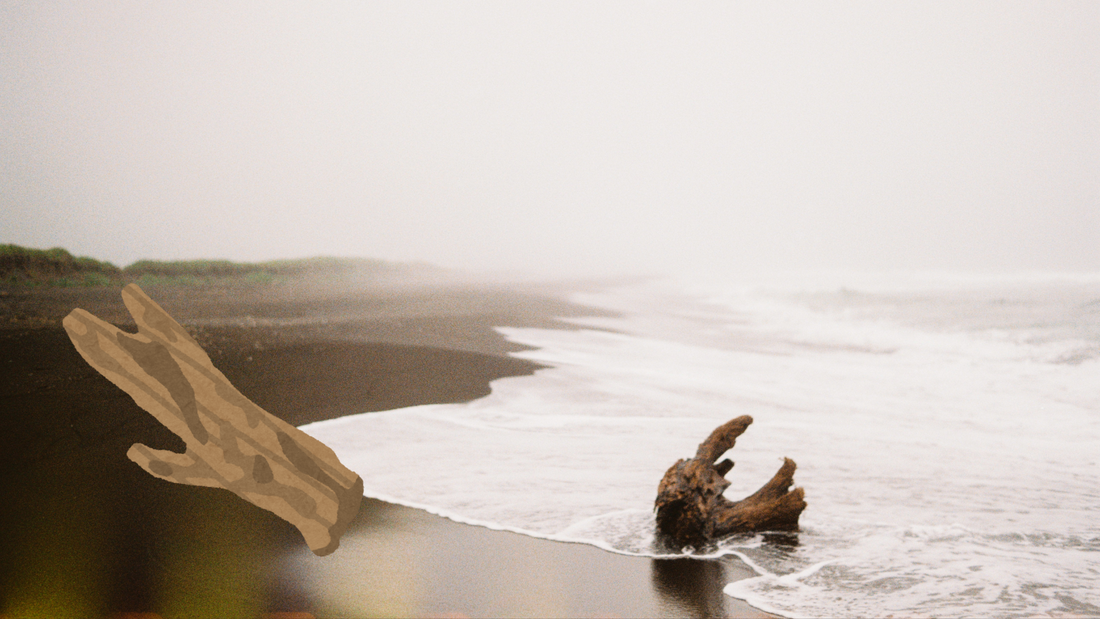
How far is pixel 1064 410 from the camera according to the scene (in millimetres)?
7789

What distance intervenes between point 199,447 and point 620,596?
80.1 inches

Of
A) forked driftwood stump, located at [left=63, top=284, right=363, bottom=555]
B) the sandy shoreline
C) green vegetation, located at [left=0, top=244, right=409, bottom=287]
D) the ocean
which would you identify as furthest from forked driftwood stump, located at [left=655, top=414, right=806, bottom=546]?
green vegetation, located at [left=0, top=244, right=409, bottom=287]

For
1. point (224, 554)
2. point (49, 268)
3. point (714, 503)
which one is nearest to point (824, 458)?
point (714, 503)

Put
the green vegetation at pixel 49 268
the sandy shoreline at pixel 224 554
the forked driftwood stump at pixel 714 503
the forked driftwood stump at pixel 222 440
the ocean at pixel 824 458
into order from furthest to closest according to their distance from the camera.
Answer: the green vegetation at pixel 49 268, the forked driftwood stump at pixel 714 503, the ocean at pixel 824 458, the sandy shoreline at pixel 224 554, the forked driftwood stump at pixel 222 440

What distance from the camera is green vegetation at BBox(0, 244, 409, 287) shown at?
46.0 feet

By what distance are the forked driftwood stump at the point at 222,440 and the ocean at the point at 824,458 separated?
2.07 meters

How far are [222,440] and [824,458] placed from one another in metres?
5.05

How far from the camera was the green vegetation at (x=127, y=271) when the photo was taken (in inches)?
551

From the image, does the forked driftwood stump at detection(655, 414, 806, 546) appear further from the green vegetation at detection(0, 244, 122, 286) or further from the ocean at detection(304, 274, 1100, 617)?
the green vegetation at detection(0, 244, 122, 286)

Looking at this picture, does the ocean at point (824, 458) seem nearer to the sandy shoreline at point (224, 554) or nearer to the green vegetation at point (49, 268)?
the sandy shoreline at point (224, 554)

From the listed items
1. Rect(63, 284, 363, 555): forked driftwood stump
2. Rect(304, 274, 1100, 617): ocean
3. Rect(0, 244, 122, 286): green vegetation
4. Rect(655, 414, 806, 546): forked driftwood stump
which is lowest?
Rect(304, 274, 1100, 617): ocean

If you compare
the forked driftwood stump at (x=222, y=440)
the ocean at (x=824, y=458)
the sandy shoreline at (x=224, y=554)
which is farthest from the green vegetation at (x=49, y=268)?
the forked driftwood stump at (x=222, y=440)

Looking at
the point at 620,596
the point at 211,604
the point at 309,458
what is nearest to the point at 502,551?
the point at 620,596

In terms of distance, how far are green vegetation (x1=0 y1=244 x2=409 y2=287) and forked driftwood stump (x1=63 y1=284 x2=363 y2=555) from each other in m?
15.7
